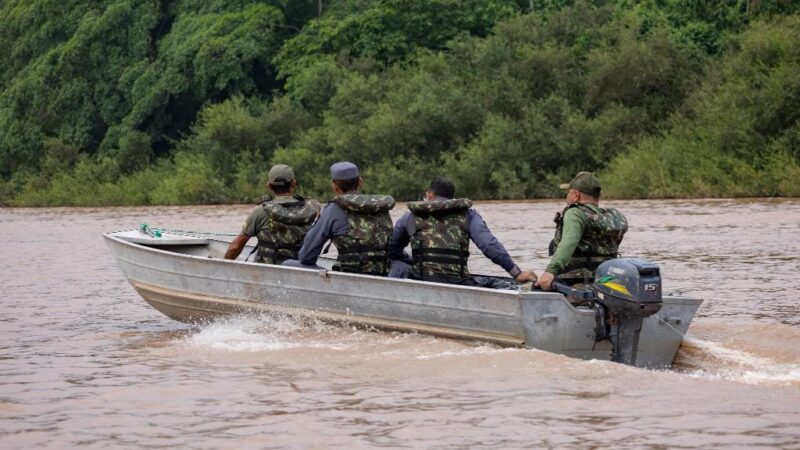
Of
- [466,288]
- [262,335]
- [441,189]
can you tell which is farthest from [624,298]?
[262,335]

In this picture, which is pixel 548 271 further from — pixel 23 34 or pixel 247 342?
pixel 23 34

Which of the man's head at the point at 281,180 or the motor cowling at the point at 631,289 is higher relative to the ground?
the man's head at the point at 281,180

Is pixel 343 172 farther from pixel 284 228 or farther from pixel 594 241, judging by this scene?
pixel 594 241

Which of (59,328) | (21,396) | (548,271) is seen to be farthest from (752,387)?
(59,328)

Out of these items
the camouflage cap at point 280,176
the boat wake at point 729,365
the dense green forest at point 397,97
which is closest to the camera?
the boat wake at point 729,365

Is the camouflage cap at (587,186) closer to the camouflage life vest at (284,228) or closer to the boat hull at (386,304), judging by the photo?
the boat hull at (386,304)

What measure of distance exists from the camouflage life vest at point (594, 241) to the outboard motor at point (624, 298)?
290mm

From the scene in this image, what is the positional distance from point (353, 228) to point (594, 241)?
2.11 meters

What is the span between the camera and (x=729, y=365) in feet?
32.3

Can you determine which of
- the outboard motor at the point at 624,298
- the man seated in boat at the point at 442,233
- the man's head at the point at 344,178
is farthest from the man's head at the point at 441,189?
the outboard motor at the point at 624,298

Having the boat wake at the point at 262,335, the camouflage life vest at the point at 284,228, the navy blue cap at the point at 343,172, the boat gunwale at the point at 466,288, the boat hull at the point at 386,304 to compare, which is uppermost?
the navy blue cap at the point at 343,172

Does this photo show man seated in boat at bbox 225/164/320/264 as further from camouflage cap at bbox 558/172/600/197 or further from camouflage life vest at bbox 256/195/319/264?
camouflage cap at bbox 558/172/600/197

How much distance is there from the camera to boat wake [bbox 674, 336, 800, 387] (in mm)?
9258

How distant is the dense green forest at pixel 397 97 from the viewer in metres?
36.1
